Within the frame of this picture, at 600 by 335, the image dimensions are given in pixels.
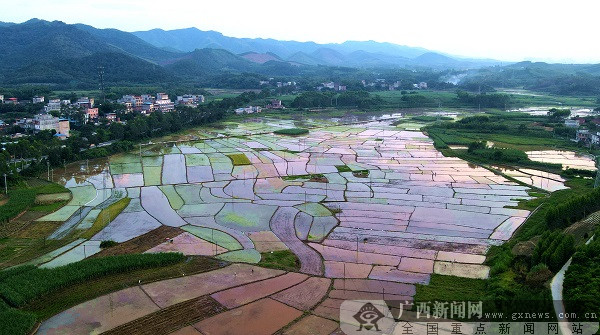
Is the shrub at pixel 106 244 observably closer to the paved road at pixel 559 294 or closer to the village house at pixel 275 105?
the paved road at pixel 559 294

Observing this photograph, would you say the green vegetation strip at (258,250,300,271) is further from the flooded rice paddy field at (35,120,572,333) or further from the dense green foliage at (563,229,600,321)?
the dense green foliage at (563,229,600,321)

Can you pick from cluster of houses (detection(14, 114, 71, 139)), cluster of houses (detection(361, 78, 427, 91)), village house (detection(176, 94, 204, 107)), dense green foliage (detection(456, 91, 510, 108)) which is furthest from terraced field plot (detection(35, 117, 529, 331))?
cluster of houses (detection(361, 78, 427, 91))

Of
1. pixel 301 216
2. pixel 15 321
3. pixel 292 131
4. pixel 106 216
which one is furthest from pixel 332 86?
pixel 15 321

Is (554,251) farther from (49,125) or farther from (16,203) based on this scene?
(49,125)

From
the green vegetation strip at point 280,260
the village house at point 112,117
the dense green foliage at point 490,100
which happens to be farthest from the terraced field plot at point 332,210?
the dense green foliage at point 490,100

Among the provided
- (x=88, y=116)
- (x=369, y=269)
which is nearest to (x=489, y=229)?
(x=369, y=269)

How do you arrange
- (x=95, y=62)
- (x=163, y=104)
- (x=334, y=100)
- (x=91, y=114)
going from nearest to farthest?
(x=91, y=114)
(x=163, y=104)
(x=334, y=100)
(x=95, y=62)
